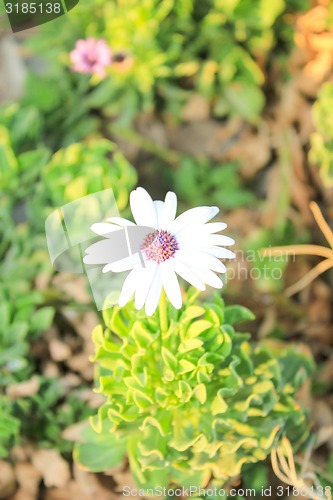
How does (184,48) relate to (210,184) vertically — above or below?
above

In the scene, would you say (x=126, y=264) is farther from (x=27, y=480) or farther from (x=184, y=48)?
(x=184, y=48)

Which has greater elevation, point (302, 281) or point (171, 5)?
point (171, 5)

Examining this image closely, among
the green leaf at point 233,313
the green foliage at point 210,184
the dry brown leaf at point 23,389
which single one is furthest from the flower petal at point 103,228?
the green foliage at point 210,184

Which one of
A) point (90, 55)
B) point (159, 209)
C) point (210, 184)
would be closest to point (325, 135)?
point (210, 184)

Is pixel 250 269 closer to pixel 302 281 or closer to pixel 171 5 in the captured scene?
pixel 302 281

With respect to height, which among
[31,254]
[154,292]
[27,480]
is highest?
[154,292]

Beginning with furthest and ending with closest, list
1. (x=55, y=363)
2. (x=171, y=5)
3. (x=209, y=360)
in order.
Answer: (x=171, y=5), (x=55, y=363), (x=209, y=360)

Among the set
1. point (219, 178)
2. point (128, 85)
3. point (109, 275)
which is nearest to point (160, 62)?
point (128, 85)
